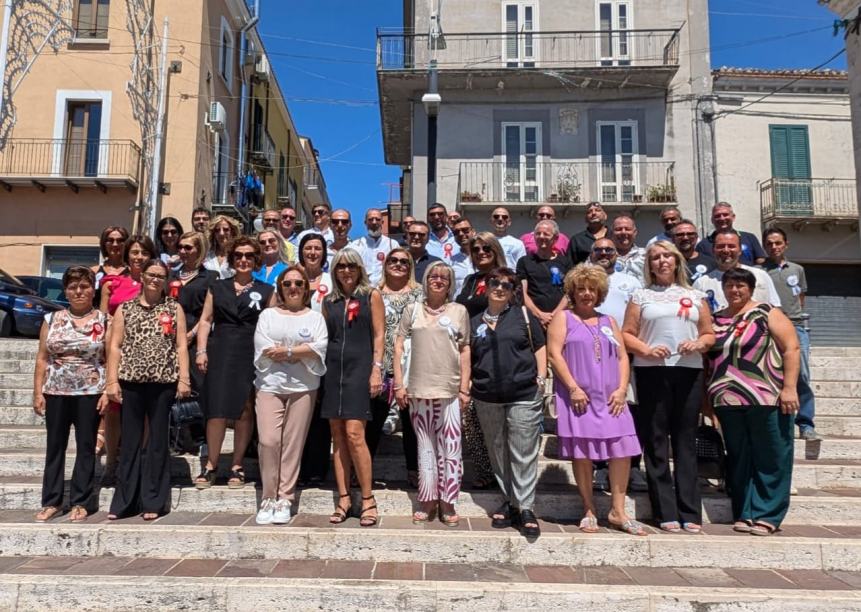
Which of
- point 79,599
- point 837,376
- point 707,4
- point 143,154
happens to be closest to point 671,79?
point 707,4

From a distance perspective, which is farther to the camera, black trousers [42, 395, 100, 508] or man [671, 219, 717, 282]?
man [671, 219, 717, 282]

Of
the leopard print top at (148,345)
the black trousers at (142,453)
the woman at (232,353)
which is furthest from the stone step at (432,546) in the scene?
the leopard print top at (148,345)

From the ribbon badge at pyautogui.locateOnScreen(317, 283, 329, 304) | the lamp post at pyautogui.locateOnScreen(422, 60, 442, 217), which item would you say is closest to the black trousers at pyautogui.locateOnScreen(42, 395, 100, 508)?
the ribbon badge at pyautogui.locateOnScreen(317, 283, 329, 304)

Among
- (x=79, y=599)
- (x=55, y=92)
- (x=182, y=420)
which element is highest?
(x=55, y=92)

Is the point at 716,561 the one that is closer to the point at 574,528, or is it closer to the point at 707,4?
the point at 574,528

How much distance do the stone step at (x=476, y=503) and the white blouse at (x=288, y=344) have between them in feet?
2.98

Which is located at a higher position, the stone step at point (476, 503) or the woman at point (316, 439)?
the woman at point (316, 439)

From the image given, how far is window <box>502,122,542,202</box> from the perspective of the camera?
1767 cm

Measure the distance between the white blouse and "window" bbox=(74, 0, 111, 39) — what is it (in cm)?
1790

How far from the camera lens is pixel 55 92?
1786 cm

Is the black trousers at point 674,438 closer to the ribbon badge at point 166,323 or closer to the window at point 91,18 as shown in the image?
the ribbon badge at point 166,323

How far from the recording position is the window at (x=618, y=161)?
17.5 meters

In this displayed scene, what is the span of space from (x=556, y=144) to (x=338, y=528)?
50.5 feet

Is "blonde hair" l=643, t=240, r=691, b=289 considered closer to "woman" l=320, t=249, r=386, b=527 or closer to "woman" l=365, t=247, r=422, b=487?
"woman" l=365, t=247, r=422, b=487
